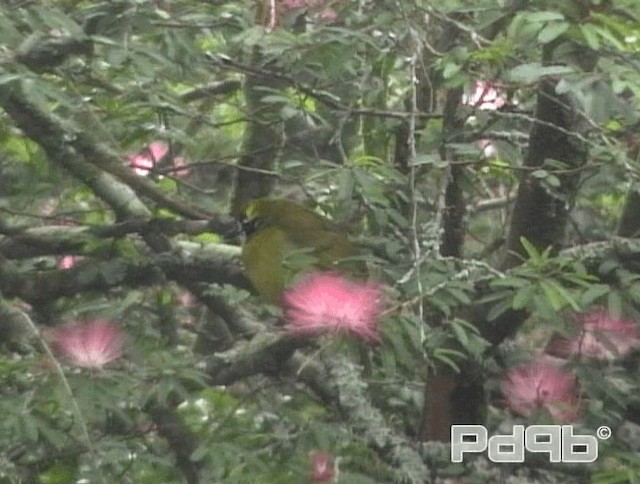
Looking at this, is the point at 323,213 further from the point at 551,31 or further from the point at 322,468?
the point at 551,31

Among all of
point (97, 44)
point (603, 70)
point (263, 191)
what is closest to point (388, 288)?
point (603, 70)

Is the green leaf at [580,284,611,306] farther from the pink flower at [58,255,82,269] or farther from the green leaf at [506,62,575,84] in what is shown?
the pink flower at [58,255,82,269]

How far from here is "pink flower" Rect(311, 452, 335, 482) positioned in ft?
6.15

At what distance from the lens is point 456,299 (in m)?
1.96

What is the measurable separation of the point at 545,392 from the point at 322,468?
1.15ft

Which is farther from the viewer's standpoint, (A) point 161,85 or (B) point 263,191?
(B) point 263,191

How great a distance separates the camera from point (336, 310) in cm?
174

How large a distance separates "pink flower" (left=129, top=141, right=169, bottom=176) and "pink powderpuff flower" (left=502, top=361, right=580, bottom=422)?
2.87 ft

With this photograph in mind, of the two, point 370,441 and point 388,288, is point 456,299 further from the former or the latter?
point 370,441

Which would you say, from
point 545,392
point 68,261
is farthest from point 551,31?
point 68,261

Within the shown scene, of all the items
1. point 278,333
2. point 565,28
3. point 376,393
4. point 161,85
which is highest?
point 565,28

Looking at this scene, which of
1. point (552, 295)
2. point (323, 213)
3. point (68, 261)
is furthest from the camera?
point (68, 261)

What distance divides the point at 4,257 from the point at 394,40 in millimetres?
919

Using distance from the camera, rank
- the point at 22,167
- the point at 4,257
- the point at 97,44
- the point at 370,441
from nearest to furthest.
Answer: the point at 370,441 < the point at 97,44 < the point at 4,257 < the point at 22,167
